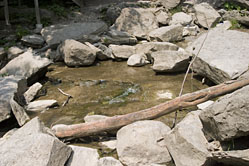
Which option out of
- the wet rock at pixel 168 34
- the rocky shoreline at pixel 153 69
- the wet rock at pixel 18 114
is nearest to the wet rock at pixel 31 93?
the rocky shoreline at pixel 153 69

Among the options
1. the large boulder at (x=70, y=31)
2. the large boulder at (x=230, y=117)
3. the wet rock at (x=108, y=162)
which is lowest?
the wet rock at (x=108, y=162)

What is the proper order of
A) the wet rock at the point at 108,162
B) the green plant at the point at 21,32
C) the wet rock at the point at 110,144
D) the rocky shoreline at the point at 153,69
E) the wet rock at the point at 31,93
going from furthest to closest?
the green plant at the point at 21,32
the wet rock at the point at 31,93
the wet rock at the point at 110,144
the wet rock at the point at 108,162
the rocky shoreline at the point at 153,69

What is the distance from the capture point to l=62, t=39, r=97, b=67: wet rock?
7.82 metres

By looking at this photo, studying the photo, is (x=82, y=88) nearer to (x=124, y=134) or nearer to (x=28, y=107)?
(x=28, y=107)

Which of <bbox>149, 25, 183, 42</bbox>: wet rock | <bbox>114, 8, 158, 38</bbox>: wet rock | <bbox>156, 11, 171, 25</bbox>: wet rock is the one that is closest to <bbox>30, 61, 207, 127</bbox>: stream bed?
<bbox>149, 25, 183, 42</bbox>: wet rock

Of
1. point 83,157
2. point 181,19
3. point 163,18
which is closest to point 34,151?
point 83,157

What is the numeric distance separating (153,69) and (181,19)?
4.37m

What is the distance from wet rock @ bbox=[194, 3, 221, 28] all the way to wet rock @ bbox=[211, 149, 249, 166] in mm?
7538

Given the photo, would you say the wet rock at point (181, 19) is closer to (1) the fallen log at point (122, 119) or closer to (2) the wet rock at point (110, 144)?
(1) the fallen log at point (122, 119)

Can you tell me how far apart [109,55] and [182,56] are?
102 inches

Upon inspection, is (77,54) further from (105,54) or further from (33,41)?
(33,41)

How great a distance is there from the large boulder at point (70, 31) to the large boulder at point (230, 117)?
6911 mm

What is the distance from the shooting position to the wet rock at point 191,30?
383 inches

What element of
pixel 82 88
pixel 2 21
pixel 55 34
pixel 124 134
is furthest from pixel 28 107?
pixel 2 21
